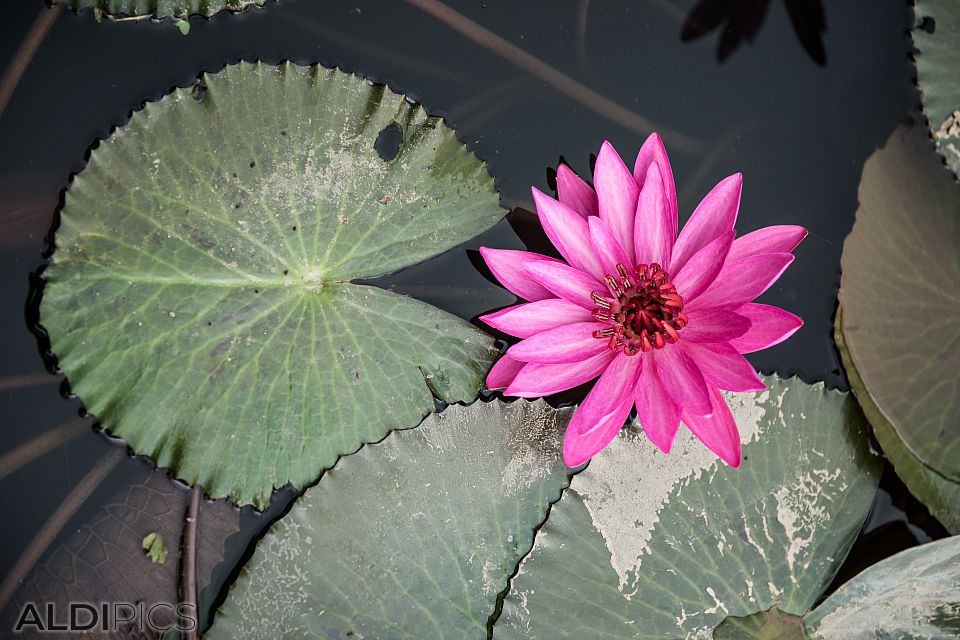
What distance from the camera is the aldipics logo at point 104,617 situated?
5.85 ft

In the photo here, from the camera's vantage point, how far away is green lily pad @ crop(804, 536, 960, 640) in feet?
5.76

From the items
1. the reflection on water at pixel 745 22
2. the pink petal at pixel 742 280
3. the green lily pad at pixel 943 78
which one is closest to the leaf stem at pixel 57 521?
the pink petal at pixel 742 280

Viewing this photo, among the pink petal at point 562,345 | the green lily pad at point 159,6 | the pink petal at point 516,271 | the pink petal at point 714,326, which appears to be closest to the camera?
the pink petal at point 714,326

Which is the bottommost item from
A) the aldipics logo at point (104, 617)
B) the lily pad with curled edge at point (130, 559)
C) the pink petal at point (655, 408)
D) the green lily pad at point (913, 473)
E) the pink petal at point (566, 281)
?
the aldipics logo at point (104, 617)

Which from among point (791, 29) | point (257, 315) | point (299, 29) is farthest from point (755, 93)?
point (257, 315)

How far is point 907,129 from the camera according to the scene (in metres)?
2.22

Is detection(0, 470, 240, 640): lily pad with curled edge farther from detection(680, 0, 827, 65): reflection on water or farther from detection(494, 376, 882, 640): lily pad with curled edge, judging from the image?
detection(680, 0, 827, 65): reflection on water

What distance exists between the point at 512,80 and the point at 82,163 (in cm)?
133

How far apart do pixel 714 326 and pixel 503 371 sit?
537mm

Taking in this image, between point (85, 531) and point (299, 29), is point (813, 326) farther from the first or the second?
point (85, 531)

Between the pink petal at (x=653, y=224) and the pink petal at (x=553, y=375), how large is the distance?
10.0 inches

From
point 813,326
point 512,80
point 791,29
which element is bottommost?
point 813,326

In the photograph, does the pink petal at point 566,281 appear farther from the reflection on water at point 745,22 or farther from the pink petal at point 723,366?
the reflection on water at point 745,22

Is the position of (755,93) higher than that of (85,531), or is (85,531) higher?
(755,93)
